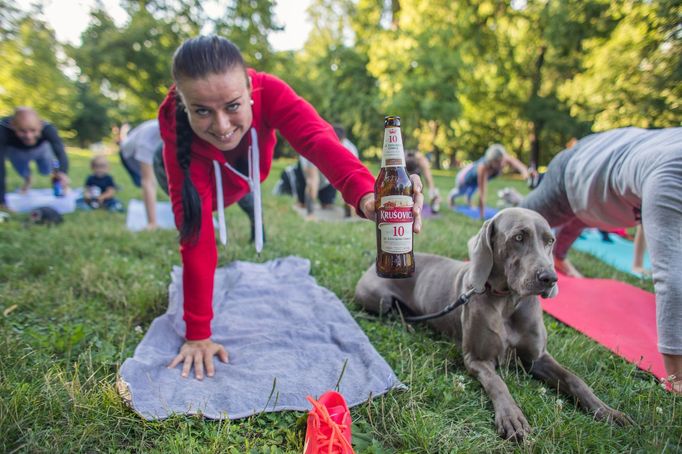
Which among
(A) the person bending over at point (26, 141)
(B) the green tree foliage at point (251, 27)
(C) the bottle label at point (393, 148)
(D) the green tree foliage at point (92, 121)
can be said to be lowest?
(C) the bottle label at point (393, 148)

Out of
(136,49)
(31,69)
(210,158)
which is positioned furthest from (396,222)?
(136,49)

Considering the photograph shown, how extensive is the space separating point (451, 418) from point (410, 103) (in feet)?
65.9

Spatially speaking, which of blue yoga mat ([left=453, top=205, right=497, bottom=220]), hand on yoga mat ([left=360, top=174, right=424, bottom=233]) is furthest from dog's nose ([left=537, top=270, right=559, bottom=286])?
blue yoga mat ([left=453, top=205, right=497, bottom=220])

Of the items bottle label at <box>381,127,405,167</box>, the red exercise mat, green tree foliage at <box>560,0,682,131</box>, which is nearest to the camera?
bottle label at <box>381,127,405,167</box>

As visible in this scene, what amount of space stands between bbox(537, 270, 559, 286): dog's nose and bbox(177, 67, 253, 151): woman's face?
1925mm

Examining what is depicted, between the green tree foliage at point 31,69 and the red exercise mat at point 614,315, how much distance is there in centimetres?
841

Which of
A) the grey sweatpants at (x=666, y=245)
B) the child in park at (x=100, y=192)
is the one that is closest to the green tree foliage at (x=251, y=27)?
the child in park at (x=100, y=192)

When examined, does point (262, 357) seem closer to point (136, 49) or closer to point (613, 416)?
point (613, 416)

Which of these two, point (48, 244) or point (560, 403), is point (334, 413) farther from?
point (48, 244)

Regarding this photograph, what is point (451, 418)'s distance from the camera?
6.86 feet

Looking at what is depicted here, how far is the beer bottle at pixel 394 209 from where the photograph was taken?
76.2 inches

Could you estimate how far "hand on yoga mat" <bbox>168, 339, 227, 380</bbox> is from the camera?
2.46 m

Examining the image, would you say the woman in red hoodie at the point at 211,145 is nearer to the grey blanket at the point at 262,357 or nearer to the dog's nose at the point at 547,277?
the grey blanket at the point at 262,357

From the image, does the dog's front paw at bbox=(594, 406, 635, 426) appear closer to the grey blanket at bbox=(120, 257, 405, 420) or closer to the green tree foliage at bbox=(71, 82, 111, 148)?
the grey blanket at bbox=(120, 257, 405, 420)
